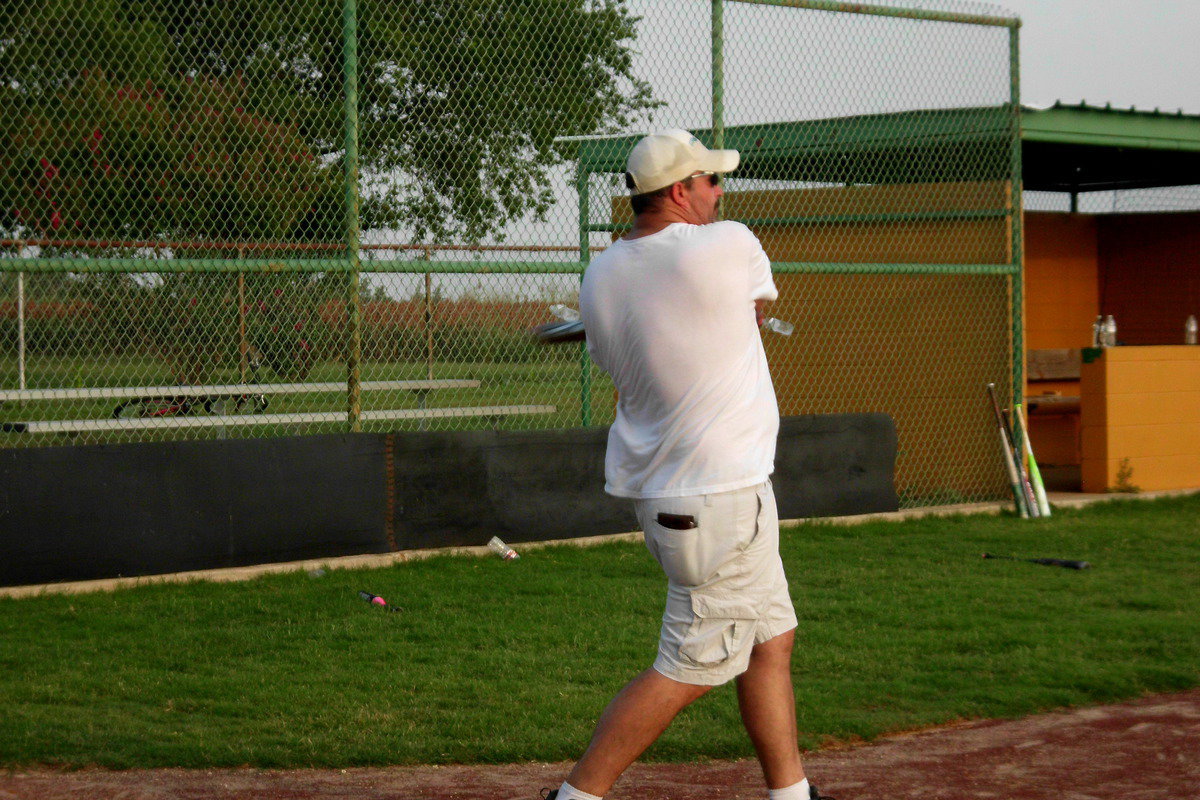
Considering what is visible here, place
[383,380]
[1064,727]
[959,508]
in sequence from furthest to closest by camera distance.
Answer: [959,508] → [383,380] → [1064,727]

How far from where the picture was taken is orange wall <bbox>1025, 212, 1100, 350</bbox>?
15406mm

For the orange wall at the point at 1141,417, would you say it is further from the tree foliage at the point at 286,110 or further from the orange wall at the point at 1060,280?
the tree foliage at the point at 286,110

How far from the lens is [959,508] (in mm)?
11180

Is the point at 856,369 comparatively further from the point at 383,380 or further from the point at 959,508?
the point at 383,380

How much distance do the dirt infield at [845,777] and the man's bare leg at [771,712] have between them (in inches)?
25.1

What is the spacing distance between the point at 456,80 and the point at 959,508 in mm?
5265

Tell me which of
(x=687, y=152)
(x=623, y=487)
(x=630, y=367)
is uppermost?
(x=687, y=152)

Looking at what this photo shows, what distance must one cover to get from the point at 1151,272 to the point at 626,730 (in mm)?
14042

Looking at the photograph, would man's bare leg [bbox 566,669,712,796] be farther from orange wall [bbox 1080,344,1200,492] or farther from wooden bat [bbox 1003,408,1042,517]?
orange wall [bbox 1080,344,1200,492]

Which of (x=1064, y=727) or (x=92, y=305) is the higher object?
(x=92, y=305)

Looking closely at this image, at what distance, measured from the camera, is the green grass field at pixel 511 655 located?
198 inches

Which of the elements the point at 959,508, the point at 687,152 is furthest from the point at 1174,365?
the point at 687,152

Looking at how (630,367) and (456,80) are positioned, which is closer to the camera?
(630,367)

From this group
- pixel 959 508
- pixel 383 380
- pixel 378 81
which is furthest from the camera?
pixel 959 508
